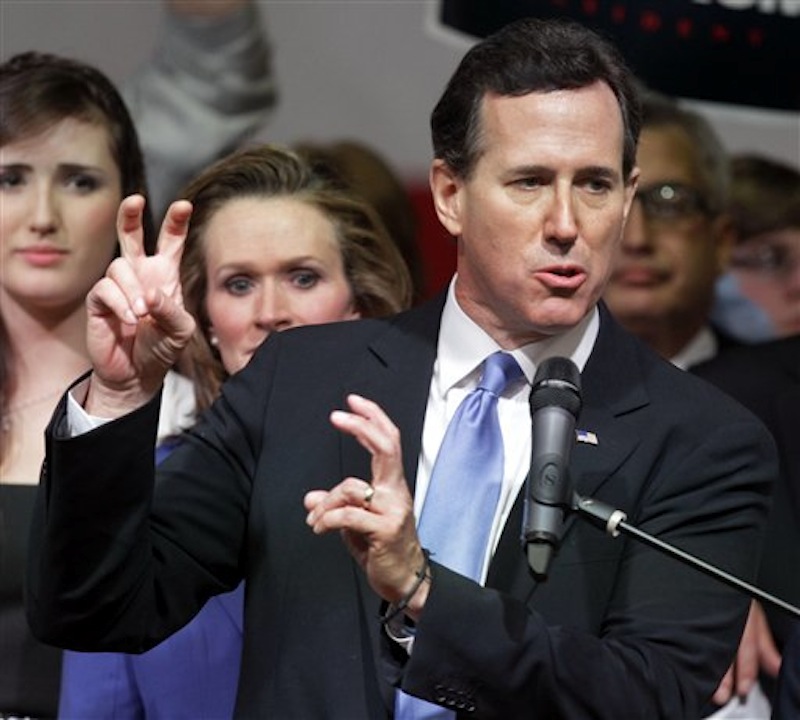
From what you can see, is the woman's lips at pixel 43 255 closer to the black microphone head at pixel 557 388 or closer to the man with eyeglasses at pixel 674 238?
the man with eyeglasses at pixel 674 238

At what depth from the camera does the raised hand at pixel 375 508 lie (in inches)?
102

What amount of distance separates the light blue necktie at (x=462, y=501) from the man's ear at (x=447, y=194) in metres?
0.32

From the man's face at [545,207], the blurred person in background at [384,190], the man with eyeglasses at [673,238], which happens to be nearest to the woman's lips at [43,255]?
the blurred person in background at [384,190]

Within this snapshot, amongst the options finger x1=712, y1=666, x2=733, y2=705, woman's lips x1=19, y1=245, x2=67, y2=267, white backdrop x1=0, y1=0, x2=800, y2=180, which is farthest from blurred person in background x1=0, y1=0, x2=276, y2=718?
finger x1=712, y1=666, x2=733, y2=705

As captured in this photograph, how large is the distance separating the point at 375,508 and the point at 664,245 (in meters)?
2.50

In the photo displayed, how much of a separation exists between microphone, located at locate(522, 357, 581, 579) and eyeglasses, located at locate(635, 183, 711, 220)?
2407 millimetres

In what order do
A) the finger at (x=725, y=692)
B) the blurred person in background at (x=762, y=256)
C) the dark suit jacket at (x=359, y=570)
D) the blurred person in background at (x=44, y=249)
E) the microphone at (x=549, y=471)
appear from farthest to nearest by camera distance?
1. the blurred person in background at (x=762, y=256)
2. the finger at (x=725, y=692)
3. the blurred person in background at (x=44, y=249)
4. the dark suit jacket at (x=359, y=570)
5. the microphone at (x=549, y=471)

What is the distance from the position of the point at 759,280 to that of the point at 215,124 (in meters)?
1.40

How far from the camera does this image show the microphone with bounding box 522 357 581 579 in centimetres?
253

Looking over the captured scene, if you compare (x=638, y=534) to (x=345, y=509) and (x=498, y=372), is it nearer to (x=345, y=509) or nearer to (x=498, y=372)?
(x=345, y=509)

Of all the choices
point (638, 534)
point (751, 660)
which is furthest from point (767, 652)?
point (638, 534)

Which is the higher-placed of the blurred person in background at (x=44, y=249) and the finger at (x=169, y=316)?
the finger at (x=169, y=316)

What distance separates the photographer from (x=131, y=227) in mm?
2879

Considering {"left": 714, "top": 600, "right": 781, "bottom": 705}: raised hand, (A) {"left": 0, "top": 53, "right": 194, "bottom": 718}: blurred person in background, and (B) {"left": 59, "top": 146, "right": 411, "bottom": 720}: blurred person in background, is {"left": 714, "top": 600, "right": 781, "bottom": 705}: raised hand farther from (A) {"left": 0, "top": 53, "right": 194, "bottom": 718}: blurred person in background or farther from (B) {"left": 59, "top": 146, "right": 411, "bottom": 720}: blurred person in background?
(A) {"left": 0, "top": 53, "right": 194, "bottom": 718}: blurred person in background
